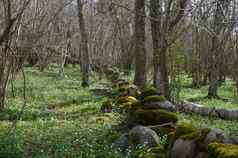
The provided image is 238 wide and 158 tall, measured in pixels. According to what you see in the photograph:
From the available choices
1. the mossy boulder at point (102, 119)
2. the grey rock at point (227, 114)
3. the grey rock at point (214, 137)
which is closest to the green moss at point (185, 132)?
the grey rock at point (214, 137)

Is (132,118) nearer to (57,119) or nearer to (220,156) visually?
(57,119)

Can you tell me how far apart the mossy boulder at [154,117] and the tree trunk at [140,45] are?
768 cm

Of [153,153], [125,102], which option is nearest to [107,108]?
[125,102]

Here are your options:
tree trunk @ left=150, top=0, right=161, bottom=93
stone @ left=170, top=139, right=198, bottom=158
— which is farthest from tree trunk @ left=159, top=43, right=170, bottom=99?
stone @ left=170, top=139, right=198, bottom=158

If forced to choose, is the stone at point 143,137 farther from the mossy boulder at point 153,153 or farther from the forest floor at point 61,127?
the forest floor at point 61,127

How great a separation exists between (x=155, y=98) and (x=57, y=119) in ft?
11.2

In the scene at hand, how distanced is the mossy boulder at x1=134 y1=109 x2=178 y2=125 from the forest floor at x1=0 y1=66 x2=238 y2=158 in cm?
75

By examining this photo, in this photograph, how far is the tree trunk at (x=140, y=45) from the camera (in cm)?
1995

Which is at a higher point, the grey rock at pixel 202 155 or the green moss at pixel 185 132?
the green moss at pixel 185 132

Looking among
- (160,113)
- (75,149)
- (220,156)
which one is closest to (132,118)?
(160,113)

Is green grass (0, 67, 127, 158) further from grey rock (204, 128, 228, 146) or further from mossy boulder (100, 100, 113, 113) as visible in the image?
grey rock (204, 128, 228, 146)

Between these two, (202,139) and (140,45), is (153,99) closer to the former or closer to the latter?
(202,139)

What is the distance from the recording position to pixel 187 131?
29.7 ft

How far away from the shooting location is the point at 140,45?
20.1 metres
